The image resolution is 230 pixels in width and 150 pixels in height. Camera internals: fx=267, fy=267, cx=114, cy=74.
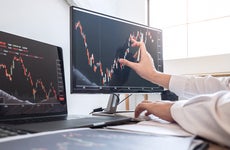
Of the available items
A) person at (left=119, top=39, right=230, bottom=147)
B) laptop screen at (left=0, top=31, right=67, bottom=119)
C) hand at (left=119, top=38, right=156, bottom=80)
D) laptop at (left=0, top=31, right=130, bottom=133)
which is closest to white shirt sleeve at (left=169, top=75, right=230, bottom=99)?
person at (left=119, top=39, right=230, bottom=147)

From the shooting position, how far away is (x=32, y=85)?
88 cm

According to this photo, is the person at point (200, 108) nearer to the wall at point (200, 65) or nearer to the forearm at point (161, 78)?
the forearm at point (161, 78)

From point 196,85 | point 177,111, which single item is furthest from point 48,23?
point 177,111

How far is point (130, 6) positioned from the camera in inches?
76.7

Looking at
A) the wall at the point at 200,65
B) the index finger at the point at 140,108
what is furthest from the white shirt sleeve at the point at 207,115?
the wall at the point at 200,65

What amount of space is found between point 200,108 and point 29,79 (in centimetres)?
56

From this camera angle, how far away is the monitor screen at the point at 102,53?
Result: 89 cm

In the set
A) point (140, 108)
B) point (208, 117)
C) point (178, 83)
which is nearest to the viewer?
point (208, 117)

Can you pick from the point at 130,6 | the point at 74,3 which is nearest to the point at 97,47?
the point at 74,3

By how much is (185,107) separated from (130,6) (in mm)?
1469

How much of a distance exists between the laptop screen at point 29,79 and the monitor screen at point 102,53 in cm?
12

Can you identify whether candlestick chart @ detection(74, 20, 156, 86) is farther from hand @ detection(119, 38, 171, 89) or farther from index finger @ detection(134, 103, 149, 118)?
index finger @ detection(134, 103, 149, 118)

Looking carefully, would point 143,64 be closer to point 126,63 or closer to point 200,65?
point 126,63

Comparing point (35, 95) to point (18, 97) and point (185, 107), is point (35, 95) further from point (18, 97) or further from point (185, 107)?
point (185, 107)
